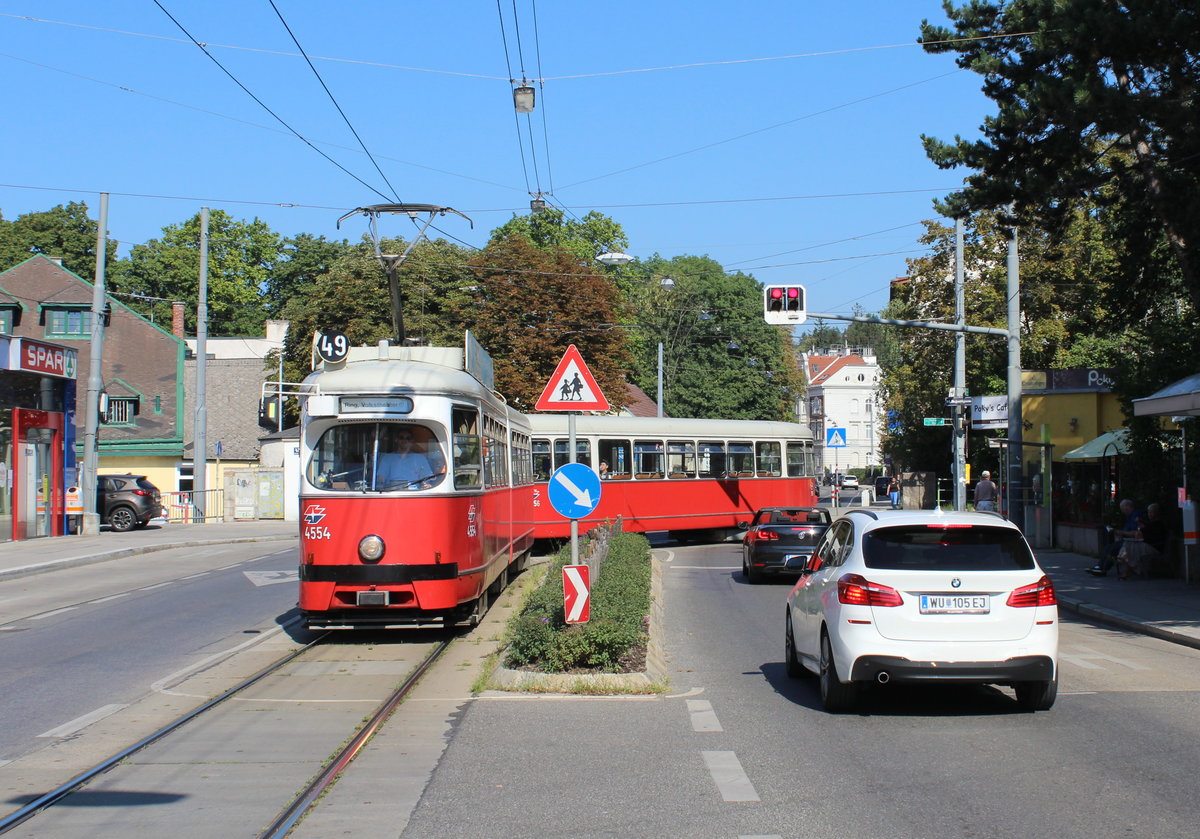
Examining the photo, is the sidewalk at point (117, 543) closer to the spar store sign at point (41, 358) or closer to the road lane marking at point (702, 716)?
the spar store sign at point (41, 358)

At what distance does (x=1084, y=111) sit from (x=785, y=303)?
7.62 metres

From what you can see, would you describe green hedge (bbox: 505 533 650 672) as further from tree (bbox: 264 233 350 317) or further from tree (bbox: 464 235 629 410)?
tree (bbox: 264 233 350 317)

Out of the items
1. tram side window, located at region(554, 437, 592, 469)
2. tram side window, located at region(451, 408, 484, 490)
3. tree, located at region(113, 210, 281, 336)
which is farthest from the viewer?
tree, located at region(113, 210, 281, 336)

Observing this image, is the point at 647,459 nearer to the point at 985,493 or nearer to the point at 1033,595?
the point at 985,493

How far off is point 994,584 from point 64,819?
20.9ft

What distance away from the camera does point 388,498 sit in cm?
1334

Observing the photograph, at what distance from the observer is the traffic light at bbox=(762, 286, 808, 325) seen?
953 inches

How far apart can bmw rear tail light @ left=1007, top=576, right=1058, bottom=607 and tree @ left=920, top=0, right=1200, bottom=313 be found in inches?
411

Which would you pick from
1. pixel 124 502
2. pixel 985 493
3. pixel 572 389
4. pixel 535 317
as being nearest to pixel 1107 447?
pixel 985 493

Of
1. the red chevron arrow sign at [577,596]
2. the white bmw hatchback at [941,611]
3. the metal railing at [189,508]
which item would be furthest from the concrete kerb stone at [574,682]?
the metal railing at [189,508]

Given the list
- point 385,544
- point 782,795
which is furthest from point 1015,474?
point 782,795

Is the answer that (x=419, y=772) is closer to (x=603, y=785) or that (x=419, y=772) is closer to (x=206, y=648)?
(x=603, y=785)

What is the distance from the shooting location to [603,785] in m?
7.39

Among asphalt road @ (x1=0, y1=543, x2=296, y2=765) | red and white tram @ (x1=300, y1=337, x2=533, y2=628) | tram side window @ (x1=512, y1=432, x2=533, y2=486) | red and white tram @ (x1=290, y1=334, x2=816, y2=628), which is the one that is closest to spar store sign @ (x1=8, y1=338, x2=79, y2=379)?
asphalt road @ (x1=0, y1=543, x2=296, y2=765)
